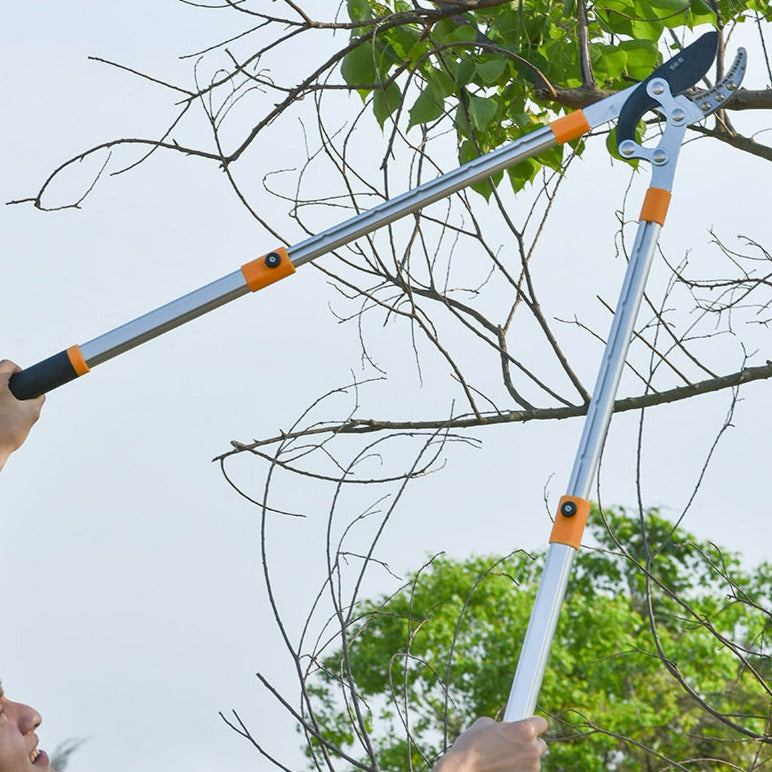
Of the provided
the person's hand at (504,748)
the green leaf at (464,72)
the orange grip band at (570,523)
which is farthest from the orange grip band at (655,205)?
the person's hand at (504,748)

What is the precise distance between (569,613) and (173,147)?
5843 millimetres

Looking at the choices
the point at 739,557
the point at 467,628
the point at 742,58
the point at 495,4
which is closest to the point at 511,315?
the point at 495,4

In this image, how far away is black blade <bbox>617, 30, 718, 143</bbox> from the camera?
1569mm

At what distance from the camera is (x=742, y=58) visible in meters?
1.64

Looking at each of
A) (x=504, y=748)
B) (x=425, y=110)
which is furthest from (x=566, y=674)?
(x=504, y=748)

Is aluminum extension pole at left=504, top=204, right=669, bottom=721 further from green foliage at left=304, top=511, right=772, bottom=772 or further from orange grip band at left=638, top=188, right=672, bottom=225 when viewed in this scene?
green foliage at left=304, top=511, right=772, bottom=772

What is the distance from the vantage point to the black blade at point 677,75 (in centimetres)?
157

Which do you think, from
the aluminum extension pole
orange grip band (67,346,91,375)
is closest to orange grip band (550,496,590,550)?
the aluminum extension pole

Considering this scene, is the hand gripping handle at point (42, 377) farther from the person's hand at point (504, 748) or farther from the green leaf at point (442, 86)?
the green leaf at point (442, 86)

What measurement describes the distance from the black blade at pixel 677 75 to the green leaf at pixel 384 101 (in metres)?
0.51

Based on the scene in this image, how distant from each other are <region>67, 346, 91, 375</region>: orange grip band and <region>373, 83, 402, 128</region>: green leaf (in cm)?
72

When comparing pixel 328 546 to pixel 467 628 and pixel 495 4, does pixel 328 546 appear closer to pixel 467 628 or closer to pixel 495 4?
pixel 495 4

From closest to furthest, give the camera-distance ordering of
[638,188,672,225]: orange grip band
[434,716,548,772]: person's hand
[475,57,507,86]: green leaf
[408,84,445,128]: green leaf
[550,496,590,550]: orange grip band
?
[434,716,548,772]: person's hand, [550,496,590,550]: orange grip band, [638,188,672,225]: orange grip band, [475,57,507,86]: green leaf, [408,84,445,128]: green leaf

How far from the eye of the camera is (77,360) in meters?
1.54
